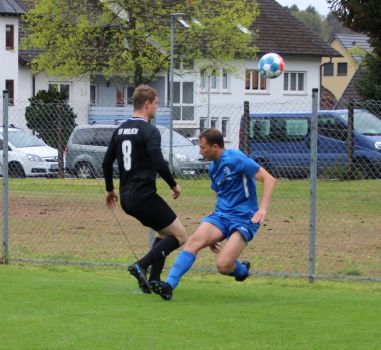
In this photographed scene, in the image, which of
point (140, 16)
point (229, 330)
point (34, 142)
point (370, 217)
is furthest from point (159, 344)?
point (140, 16)

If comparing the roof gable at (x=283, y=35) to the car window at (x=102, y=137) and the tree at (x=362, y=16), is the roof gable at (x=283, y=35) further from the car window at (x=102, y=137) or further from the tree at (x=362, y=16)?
the car window at (x=102, y=137)

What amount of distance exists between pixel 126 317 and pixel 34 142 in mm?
14267

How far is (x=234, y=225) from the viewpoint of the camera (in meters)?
10.1

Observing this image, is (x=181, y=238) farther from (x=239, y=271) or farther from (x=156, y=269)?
(x=239, y=271)

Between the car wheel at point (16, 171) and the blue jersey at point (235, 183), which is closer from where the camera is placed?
the blue jersey at point (235, 183)

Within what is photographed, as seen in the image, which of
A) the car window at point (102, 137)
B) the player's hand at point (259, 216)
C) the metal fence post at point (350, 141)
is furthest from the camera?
the car window at point (102, 137)

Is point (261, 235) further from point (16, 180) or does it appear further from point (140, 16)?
point (140, 16)

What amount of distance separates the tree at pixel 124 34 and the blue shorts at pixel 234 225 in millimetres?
36521

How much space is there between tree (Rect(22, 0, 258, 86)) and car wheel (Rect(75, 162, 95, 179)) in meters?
29.3

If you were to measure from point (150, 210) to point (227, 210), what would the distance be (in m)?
0.72

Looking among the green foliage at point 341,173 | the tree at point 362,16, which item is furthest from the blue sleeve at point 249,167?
the tree at point 362,16

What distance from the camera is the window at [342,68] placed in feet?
317

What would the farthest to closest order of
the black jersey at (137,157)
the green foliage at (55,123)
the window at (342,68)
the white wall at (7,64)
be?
the window at (342,68) → the white wall at (7,64) → the green foliage at (55,123) → the black jersey at (137,157)

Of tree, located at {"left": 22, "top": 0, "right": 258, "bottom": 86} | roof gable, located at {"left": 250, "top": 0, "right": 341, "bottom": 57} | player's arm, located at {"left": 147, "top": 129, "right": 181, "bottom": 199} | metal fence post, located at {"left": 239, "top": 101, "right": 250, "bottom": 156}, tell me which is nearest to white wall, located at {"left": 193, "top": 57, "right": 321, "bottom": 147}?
roof gable, located at {"left": 250, "top": 0, "right": 341, "bottom": 57}
